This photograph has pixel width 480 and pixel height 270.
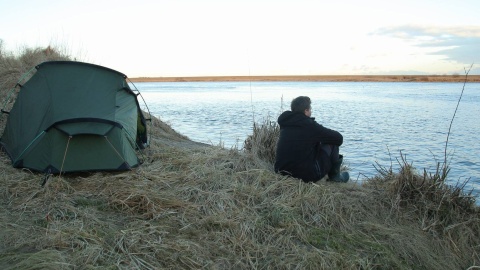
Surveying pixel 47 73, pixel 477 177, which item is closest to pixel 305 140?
pixel 47 73

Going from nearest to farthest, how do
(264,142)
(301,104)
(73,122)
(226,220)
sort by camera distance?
(226,220) → (73,122) → (301,104) → (264,142)

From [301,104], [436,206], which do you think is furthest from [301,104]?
[436,206]

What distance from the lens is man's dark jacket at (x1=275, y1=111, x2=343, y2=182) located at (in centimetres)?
570

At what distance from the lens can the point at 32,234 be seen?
3.87m

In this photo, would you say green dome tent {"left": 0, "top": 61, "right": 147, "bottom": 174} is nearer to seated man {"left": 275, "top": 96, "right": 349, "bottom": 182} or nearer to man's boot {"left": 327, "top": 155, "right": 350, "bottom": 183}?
seated man {"left": 275, "top": 96, "right": 349, "bottom": 182}

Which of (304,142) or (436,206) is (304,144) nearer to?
(304,142)

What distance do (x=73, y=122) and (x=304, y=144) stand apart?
9.72 feet

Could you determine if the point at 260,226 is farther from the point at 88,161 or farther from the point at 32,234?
the point at 88,161

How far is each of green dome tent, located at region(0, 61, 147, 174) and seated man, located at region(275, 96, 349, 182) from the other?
2.06 meters

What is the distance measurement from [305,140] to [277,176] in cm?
59

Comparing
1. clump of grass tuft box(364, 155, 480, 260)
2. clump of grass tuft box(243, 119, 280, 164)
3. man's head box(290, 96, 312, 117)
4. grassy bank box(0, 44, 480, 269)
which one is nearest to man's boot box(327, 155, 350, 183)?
grassy bank box(0, 44, 480, 269)

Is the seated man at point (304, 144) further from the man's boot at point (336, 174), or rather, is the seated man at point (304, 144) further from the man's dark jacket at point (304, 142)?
the man's boot at point (336, 174)

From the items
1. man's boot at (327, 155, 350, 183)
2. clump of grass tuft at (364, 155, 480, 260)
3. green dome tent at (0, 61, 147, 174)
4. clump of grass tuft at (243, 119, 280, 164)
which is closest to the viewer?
clump of grass tuft at (364, 155, 480, 260)

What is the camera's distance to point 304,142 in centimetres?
570
